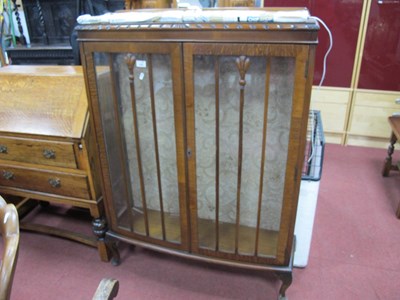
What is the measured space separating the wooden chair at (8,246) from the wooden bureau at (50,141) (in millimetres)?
757

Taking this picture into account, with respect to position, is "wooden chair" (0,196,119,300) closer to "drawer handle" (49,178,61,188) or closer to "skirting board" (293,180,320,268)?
"drawer handle" (49,178,61,188)

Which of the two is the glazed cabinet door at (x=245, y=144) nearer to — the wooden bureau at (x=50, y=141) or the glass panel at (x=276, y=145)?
the glass panel at (x=276, y=145)

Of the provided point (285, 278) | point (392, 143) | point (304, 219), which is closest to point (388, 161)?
point (392, 143)

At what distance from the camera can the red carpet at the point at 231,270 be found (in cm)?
155

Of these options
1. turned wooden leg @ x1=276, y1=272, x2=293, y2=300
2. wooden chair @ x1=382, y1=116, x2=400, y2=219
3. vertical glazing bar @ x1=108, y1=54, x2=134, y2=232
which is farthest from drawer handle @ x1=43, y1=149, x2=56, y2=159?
wooden chair @ x1=382, y1=116, x2=400, y2=219

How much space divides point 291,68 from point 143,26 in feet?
1.71

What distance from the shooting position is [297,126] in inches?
44.4

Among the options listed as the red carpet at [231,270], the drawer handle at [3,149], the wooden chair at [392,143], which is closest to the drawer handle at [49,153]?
the drawer handle at [3,149]

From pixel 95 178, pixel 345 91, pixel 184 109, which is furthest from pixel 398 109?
pixel 95 178

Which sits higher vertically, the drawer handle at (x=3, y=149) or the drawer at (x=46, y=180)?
the drawer handle at (x=3, y=149)

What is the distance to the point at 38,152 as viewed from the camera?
1.58 meters

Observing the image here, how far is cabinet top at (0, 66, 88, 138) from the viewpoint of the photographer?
1513mm

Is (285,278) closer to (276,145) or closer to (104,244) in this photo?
(276,145)

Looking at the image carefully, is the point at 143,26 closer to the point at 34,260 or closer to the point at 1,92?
the point at 1,92
